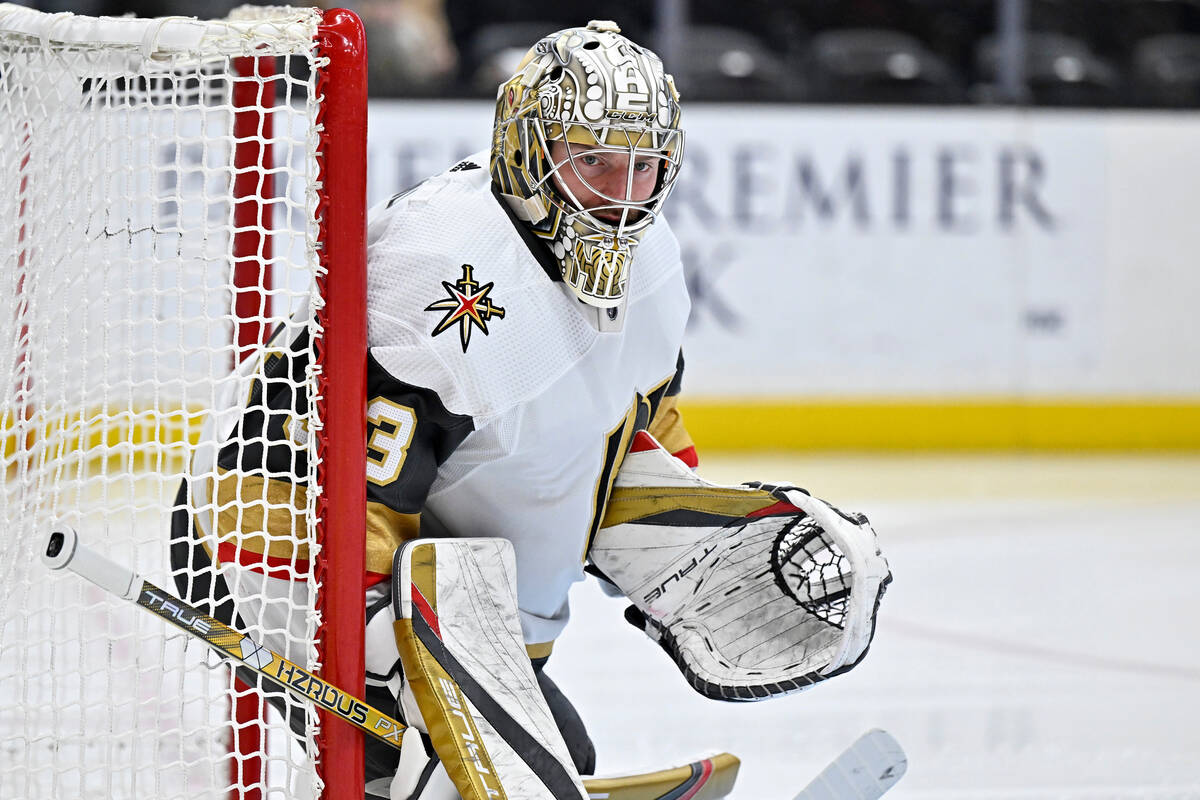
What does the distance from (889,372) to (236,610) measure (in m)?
4.28

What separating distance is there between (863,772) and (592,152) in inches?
32.5

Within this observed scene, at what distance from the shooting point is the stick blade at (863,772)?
1.83 meters

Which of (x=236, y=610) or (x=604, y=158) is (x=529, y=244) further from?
(x=236, y=610)

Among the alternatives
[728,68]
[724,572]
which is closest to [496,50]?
[728,68]

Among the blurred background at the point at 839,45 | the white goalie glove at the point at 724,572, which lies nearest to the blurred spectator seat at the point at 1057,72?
the blurred background at the point at 839,45

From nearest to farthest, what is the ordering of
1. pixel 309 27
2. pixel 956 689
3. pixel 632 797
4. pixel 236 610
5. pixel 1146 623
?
pixel 309 27
pixel 236 610
pixel 632 797
pixel 956 689
pixel 1146 623

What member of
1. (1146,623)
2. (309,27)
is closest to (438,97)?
(1146,623)

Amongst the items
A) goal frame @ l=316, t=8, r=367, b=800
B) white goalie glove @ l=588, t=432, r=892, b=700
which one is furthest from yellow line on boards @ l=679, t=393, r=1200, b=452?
goal frame @ l=316, t=8, r=367, b=800

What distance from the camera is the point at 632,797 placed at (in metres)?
2.13

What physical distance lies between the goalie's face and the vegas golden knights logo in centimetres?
14

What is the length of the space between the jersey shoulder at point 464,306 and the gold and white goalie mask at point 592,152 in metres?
0.05

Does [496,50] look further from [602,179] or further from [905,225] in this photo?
[602,179]

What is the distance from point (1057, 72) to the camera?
5883 millimetres

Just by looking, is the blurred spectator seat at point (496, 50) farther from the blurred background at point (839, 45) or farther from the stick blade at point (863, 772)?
the stick blade at point (863, 772)
